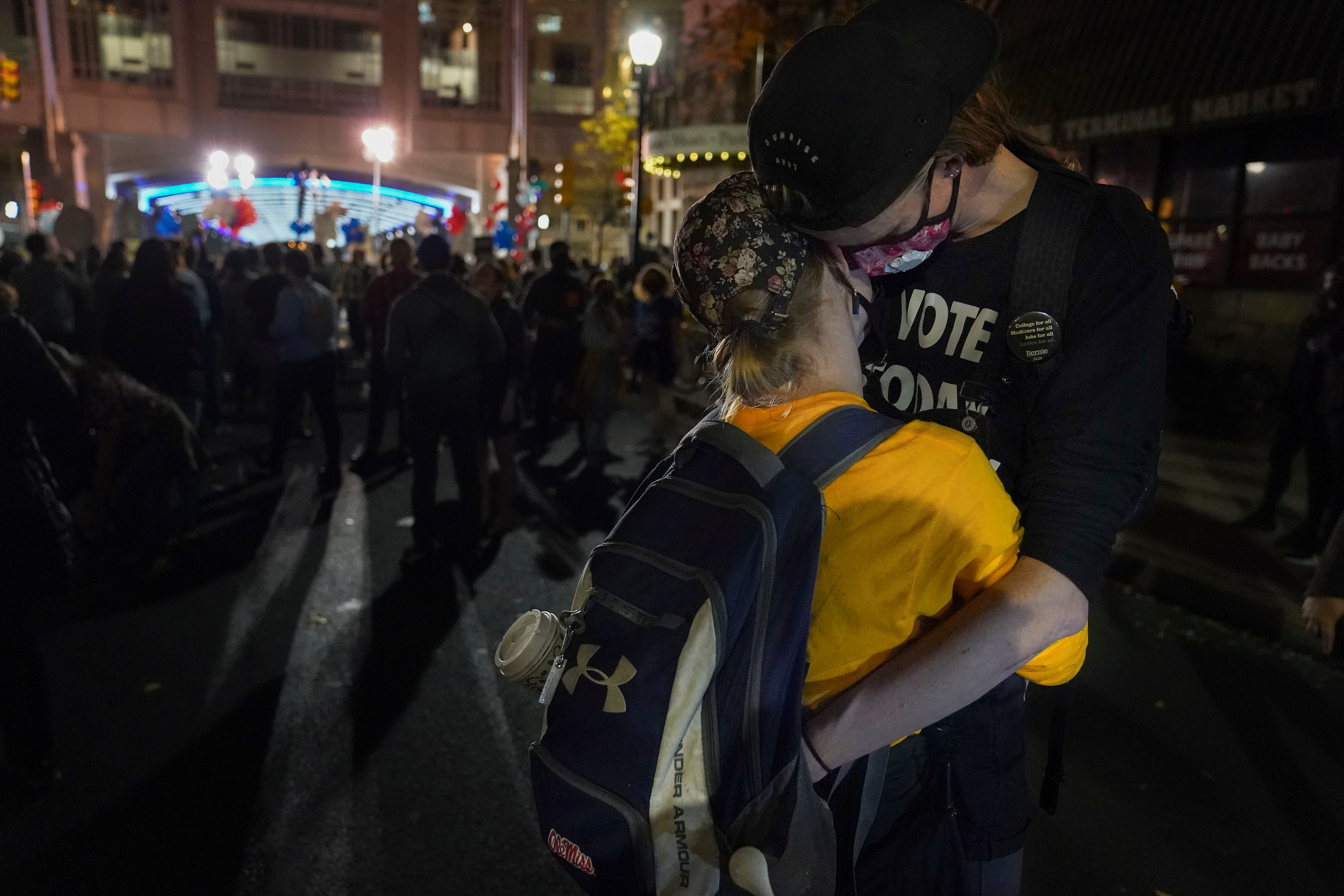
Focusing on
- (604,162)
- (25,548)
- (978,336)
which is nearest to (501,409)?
(25,548)

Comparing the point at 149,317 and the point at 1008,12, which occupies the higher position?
the point at 1008,12

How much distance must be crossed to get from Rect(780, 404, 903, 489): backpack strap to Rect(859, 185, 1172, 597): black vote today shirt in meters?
0.24

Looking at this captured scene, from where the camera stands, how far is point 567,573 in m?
6.33

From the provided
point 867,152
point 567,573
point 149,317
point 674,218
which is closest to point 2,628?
point 567,573

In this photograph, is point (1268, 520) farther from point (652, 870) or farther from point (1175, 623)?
point (652, 870)

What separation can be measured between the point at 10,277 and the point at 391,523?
5985 millimetres

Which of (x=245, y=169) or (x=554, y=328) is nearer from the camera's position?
(x=554, y=328)

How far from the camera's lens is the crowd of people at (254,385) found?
370 cm

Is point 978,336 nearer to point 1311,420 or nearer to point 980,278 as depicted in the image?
point 980,278

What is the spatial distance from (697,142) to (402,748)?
63.5 feet

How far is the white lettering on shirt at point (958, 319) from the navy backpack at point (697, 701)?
0.49 metres

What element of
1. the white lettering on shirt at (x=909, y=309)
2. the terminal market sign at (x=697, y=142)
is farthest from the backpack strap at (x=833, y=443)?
the terminal market sign at (x=697, y=142)

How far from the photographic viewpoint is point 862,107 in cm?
117

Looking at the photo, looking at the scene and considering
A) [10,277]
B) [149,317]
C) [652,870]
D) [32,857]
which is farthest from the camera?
[10,277]
